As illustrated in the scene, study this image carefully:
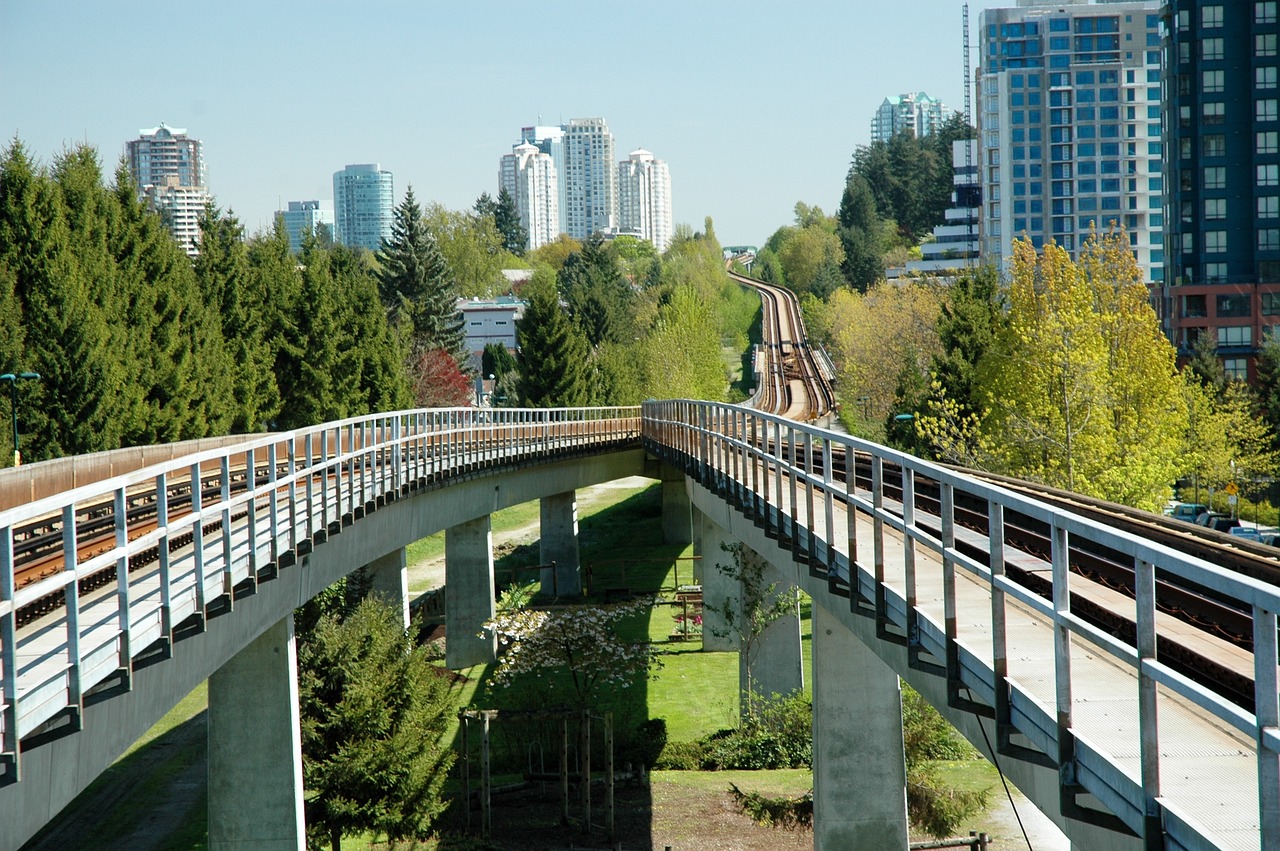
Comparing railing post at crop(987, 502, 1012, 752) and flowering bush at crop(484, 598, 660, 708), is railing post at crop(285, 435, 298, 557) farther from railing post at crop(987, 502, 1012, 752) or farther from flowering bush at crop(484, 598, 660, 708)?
flowering bush at crop(484, 598, 660, 708)

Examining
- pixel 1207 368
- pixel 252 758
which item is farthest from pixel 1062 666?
pixel 1207 368

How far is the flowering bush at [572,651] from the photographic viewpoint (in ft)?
109

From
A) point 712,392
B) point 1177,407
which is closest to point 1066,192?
point 712,392

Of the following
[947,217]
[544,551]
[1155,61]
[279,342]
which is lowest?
[544,551]

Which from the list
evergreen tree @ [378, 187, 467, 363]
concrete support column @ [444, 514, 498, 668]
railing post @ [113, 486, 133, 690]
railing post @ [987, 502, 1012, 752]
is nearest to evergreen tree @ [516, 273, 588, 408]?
evergreen tree @ [378, 187, 467, 363]

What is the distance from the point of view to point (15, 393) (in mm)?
37812

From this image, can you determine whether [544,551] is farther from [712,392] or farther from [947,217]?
[947,217]

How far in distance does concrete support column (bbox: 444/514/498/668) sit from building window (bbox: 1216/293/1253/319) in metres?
61.9

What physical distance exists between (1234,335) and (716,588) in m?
60.1

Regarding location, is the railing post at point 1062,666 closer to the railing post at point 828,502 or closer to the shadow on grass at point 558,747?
the railing post at point 828,502

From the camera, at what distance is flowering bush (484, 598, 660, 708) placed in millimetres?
33250

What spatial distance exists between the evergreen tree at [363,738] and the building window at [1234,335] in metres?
74.1

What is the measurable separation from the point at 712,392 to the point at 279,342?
34.7 metres

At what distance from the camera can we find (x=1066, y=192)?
14900cm
